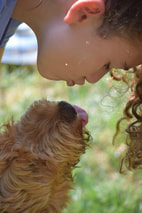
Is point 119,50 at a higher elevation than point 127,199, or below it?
higher

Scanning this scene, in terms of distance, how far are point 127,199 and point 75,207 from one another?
395mm

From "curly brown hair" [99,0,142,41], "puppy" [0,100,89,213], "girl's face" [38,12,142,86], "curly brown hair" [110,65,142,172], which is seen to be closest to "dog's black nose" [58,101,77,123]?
"puppy" [0,100,89,213]

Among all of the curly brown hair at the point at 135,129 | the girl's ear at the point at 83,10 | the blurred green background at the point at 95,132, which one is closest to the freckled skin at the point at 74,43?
the girl's ear at the point at 83,10

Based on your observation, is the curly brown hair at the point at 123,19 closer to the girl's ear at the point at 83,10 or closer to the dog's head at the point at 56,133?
the girl's ear at the point at 83,10

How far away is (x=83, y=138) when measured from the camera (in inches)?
89.8

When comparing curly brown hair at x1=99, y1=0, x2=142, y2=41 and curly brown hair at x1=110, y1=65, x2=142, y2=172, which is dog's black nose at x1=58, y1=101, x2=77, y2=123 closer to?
curly brown hair at x1=99, y1=0, x2=142, y2=41

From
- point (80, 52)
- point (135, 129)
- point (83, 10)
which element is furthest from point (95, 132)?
point (83, 10)

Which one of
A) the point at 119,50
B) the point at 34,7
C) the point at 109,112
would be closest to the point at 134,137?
the point at 119,50

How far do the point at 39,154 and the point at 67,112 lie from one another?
0.26 meters

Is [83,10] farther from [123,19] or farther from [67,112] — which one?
[67,112]

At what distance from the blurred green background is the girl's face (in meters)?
0.49

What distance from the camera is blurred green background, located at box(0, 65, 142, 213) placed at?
3.27 m

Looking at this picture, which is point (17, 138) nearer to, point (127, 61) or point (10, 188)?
point (10, 188)

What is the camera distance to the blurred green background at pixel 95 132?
10.7 ft
